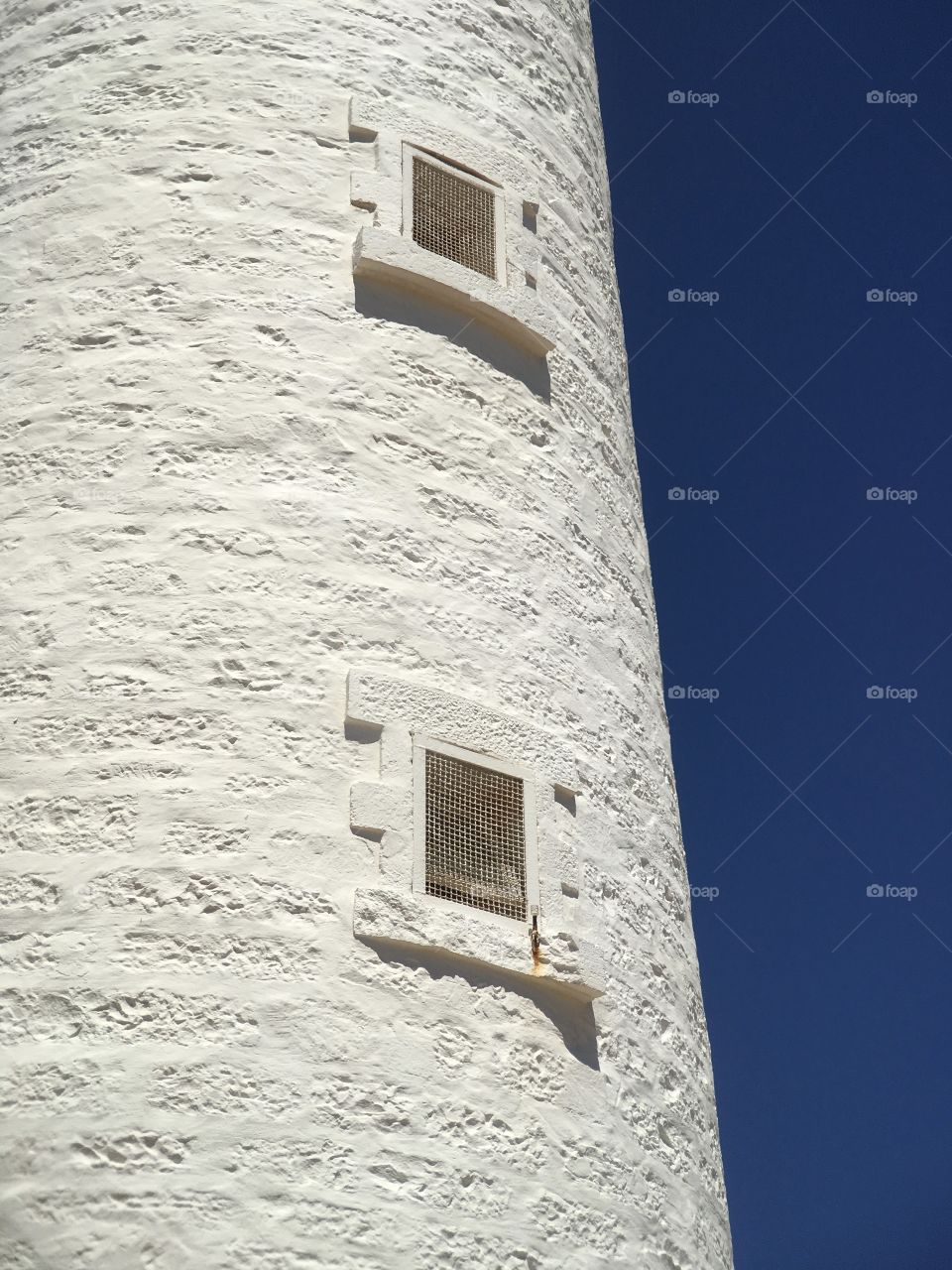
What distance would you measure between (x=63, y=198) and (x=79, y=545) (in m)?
2.14

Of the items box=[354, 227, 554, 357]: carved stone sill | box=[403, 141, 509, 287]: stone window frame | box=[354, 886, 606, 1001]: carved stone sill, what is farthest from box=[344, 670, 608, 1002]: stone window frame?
box=[403, 141, 509, 287]: stone window frame

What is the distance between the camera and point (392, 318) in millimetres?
8273

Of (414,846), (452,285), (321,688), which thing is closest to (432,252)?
(452,285)

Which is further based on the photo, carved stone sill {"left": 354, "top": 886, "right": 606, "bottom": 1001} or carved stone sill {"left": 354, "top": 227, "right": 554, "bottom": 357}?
carved stone sill {"left": 354, "top": 227, "right": 554, "bottom": 357}

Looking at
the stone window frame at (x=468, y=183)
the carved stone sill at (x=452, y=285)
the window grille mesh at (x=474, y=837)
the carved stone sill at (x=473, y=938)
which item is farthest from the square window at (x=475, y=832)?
the stone window frame at (x=468, y=183)

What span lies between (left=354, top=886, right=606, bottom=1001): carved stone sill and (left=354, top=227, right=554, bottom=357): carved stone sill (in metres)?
3.16

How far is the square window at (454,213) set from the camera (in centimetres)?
862

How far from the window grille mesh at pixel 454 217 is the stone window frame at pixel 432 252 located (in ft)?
0.29

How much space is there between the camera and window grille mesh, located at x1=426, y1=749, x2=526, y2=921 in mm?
6859

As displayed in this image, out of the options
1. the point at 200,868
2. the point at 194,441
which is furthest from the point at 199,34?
the point at 200,868

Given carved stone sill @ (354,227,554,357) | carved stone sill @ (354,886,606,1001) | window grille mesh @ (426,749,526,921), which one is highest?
carved stone sill @ (354,227,554,357)

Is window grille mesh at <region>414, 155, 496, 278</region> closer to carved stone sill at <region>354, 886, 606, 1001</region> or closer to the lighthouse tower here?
the lighthouse tower

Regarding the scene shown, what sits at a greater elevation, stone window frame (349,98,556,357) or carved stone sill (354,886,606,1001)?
stone window frame (349,98,556,357)

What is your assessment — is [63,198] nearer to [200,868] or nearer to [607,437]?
[607,437]
